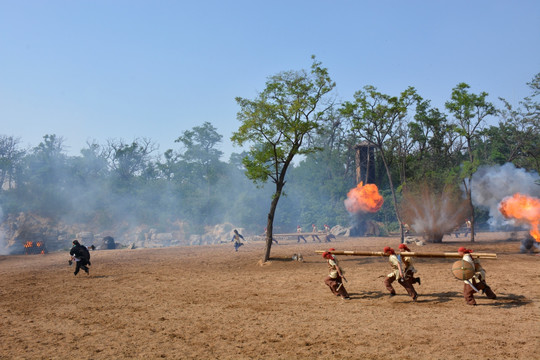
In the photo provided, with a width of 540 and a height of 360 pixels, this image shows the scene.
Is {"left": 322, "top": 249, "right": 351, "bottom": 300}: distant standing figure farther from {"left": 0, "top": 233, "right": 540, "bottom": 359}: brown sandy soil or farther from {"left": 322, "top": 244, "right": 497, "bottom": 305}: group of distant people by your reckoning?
{"left": 0, "top": 233, "right": 540, "bottom": 359}: brown sandy soil

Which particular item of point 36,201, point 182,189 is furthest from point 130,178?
point 36,201

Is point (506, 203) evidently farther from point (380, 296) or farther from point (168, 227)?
point (168, 227)

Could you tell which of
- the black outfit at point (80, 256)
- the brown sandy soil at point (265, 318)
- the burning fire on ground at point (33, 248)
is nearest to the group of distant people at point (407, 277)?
the brown sandy soil at point (265, 318)

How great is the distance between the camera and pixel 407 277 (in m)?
11.9

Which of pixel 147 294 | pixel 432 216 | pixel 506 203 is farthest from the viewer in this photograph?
pixel 432 216

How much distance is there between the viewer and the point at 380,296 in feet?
41.3

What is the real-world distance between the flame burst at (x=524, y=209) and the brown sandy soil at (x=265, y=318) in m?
8.16

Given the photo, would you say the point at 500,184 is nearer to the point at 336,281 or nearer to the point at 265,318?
the point at 336,281

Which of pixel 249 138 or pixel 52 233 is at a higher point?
pixel 249 138

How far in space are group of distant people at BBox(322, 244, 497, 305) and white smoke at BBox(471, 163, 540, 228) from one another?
2265 cm

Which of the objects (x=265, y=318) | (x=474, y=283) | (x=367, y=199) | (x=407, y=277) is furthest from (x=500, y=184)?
(x=265, y=318)

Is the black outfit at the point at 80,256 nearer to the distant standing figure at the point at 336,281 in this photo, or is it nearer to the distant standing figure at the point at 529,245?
the distant standing figure at the point at 336,281

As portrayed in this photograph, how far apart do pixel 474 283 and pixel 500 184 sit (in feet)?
81.6

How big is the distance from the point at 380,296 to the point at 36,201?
57121 millimetres
